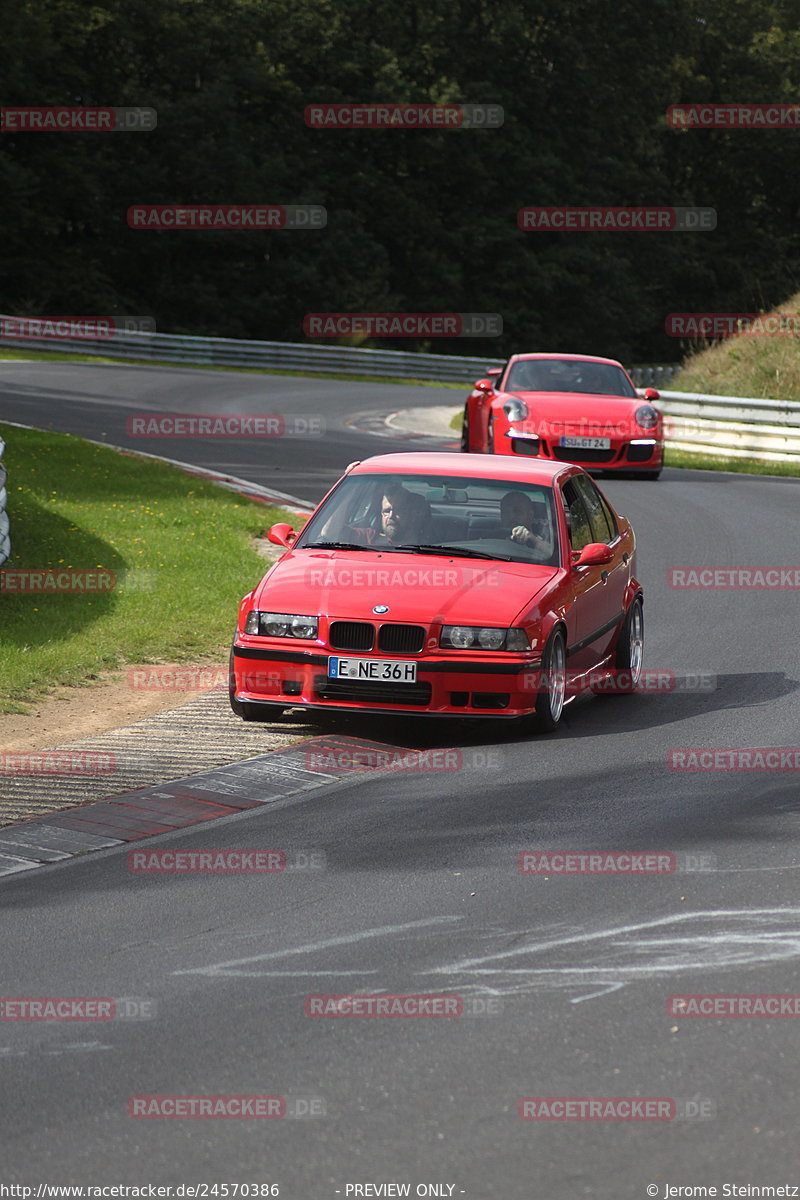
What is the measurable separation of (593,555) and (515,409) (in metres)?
11.1

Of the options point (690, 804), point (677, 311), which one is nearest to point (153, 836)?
point (690, 804)

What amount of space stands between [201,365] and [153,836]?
120 ft

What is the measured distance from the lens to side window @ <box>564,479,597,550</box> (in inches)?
416

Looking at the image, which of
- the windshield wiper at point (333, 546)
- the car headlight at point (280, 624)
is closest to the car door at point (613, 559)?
the windshield wiper at point (333, 546)

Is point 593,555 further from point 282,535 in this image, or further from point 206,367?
point 206,367

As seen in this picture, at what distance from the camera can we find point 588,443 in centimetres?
2125

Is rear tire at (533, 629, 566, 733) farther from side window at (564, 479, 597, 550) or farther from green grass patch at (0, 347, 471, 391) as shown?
green grass patch at (0, 347, 471, 391)

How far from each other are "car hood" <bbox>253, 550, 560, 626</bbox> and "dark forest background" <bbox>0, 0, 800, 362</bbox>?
134ft

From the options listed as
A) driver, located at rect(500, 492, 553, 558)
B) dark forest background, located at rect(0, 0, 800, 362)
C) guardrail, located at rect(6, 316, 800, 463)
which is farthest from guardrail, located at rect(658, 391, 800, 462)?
dark forest background, located at rect(0, 0, 800, 362)

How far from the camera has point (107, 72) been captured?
5403cm

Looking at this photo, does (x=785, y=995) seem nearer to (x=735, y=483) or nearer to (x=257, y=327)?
(x=735, y=483)

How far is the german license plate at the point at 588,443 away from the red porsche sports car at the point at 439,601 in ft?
33.0

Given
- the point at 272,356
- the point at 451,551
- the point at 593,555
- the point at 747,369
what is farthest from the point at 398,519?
the point at 272,356

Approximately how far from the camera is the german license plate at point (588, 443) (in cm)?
2102
